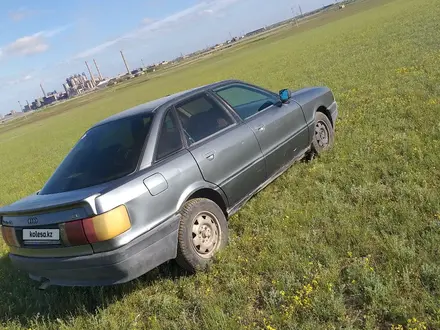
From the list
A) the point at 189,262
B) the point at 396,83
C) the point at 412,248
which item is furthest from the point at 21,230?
the point at 396,83

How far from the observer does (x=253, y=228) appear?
444cm

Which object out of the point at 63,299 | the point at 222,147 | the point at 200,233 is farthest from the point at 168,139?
the point at 63,299

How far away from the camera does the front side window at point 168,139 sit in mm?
3742

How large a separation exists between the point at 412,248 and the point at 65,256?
272cm

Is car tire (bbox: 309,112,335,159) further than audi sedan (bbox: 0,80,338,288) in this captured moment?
Yes

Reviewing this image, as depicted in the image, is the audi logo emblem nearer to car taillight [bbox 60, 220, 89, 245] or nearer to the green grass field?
car taillight [bbox 60, 220, 89, 245]

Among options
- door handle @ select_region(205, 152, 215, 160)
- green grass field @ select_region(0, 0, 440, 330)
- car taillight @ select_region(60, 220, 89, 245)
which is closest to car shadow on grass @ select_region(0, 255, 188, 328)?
green grass field @ select_region(0, 0, 440, 330)

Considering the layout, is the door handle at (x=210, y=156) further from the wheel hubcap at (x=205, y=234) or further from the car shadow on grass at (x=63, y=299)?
the car shadow on grass at (x=63, y=299)

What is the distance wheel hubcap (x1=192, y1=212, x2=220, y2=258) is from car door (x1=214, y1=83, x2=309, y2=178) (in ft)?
3.78

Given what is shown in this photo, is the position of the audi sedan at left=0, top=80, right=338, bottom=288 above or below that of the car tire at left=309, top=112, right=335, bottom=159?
above

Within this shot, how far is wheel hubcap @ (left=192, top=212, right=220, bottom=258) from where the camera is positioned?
3.76 metres

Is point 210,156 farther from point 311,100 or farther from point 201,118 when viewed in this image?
point 311,100

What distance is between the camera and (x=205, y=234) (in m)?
3.86

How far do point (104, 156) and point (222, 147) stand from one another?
1.17 meters
